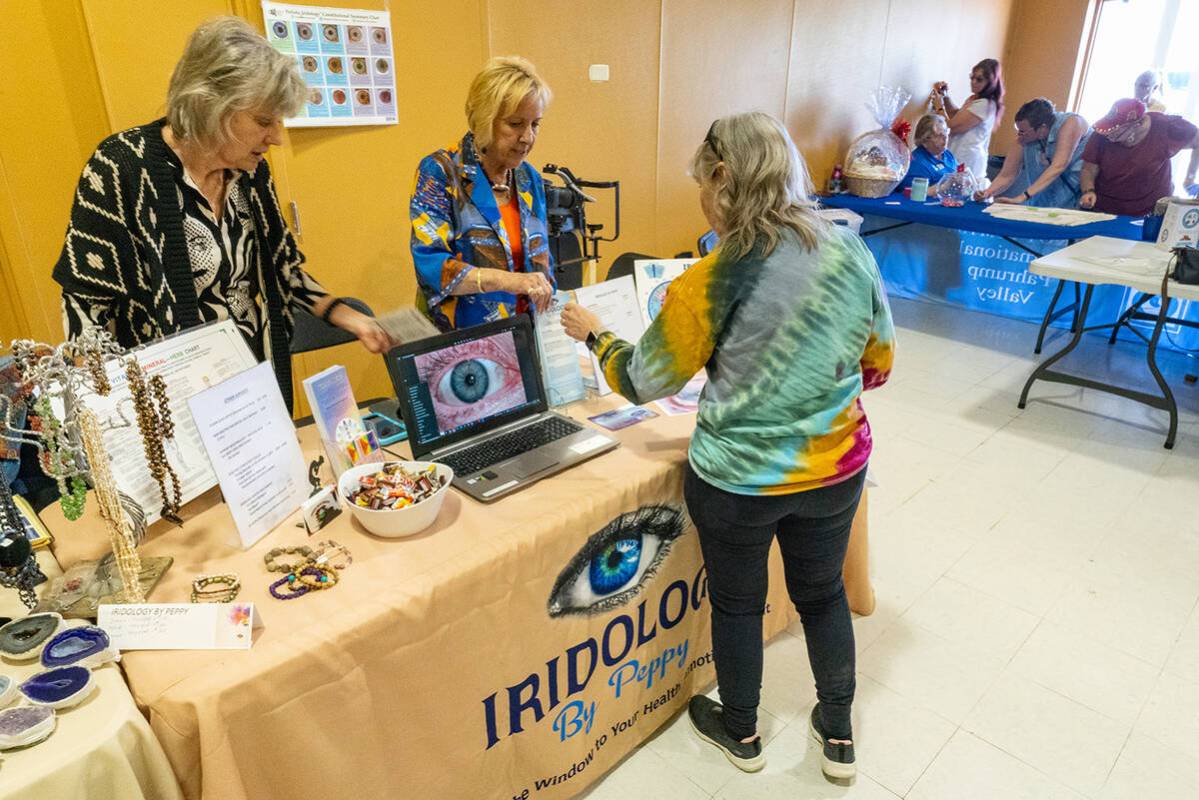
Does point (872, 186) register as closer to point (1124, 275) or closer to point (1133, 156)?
point (1133, 156)

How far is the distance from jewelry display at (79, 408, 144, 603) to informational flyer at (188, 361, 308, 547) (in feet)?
0.42

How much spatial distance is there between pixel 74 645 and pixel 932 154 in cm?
579

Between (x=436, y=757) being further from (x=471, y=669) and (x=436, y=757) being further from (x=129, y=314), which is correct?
(x=129, y=314)

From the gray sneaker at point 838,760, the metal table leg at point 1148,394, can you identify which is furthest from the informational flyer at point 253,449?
the metal table leg at point 1148,394

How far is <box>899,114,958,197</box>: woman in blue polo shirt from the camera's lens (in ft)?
17.5

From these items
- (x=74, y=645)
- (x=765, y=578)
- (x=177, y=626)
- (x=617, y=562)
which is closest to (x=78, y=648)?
(x=74, y=645)

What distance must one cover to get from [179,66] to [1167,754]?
8.60 ft

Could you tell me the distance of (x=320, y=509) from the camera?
1343 millimetres

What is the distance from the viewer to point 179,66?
1392 millimetres

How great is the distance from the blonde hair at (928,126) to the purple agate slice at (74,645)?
5.74 meters

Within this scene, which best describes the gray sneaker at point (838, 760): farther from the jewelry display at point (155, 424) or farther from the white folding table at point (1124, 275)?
the white folding table at point (1124, 275)

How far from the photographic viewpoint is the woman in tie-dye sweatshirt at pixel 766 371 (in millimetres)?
1279

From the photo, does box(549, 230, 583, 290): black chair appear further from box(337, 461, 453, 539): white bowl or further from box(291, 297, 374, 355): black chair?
box(337, 461, 453, 539): white bowl

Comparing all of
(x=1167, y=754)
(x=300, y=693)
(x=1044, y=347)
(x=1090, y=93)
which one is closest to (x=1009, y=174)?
(x=1044, y=347)
